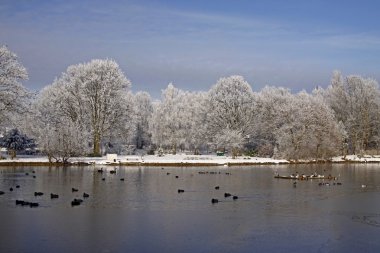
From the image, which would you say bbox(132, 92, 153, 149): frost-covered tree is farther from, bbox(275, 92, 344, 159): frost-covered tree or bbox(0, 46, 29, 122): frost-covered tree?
bbox(0, 46, 29, 122): frost-covered tree

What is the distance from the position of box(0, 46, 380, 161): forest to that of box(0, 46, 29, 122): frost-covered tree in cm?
10

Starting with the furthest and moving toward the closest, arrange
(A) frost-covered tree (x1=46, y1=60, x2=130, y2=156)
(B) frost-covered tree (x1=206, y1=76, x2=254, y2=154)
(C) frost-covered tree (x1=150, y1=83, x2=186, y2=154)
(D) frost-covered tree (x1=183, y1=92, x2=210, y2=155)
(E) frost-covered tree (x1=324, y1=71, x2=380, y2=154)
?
(E) frost-covered tree (x1=324, y1=71, x2=380, y2=154) → (C) frost-covered tree (x1=150, y1=83, x2=186, y2=154) → (D) frost-covered tree (x1=183, y1=92, x2=210, y2=155) → (B) frost-covered tree (x1=206, y1=76, x2=254, y2=154) → (A) frost-covered tree (x1=46, y1=60, x2=130, y2=156)

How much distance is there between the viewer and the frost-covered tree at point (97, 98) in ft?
258

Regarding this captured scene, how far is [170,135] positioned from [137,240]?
78.8 metres

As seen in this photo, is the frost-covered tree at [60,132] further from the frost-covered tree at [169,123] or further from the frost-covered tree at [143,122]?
the frost-covered tree at [143,122]

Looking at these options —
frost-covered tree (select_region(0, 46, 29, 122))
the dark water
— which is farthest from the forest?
the dark water

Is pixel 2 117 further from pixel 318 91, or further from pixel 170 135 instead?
pixel 318 91

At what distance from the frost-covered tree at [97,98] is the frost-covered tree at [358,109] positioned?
47.8 metres

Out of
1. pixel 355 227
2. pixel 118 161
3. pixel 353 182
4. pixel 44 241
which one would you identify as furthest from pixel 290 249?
pixel 118 161

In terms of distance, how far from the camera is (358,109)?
10425 cm

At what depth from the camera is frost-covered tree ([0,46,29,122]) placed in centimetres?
5619

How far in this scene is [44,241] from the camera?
67.6 ft

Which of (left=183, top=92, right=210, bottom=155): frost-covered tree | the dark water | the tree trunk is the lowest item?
the dark water

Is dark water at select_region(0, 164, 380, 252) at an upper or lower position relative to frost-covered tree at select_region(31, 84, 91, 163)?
lower
